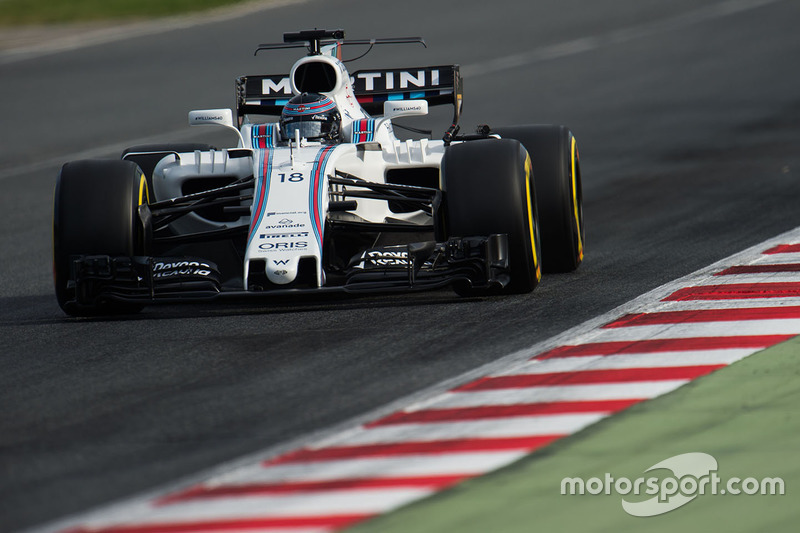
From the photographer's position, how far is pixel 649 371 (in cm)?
573

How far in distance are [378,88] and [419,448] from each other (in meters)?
5.54

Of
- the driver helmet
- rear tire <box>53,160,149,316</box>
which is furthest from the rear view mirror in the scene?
rear tire <box>53,160,149,316</box>

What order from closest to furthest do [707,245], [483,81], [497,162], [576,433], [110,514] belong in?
[110,514] → [576,433] → [497,162] → [707,245] → [483,81]

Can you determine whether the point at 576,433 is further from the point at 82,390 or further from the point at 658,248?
the point at 658,248

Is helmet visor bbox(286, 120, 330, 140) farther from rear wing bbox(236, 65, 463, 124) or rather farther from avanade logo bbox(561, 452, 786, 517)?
avanade logo bbox(561, 452, 786, 517)

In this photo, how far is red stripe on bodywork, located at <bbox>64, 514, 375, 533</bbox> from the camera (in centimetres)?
402

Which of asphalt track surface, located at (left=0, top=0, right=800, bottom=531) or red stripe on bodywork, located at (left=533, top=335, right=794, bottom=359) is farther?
red stripe on bodywork, located at (left=533, top=335, right=794, bottom=359)

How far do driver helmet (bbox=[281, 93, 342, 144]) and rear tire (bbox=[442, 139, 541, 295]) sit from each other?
1.28 metres

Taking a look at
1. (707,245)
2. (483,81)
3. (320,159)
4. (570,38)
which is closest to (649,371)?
(320,159)

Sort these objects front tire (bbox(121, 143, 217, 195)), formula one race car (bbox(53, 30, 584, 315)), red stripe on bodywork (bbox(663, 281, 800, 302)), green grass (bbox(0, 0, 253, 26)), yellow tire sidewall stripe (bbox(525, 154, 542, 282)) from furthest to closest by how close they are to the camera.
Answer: green grass (bbox(0, 0, 253, 26)) < front tire (bbox(121, 143, 217, 195)) < yellow tire sidewall stripe (bbox(525, 154, 542, 282)) < formula one race car (bbox(53, 30, 584, 315)) < red stripe on bodywork (bbox(663, 281, 800, 302))

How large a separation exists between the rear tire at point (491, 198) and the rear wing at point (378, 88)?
1993 mm

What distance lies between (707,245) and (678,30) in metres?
17.6

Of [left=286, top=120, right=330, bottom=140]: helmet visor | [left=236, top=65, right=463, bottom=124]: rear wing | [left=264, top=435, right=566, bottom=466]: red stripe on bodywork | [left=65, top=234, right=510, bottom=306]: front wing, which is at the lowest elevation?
[left=264, top=435, right=566, bottom=466]: red stripe on bodywork

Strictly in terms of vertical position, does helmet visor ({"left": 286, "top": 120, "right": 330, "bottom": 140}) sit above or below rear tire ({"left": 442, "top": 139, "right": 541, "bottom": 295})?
above
